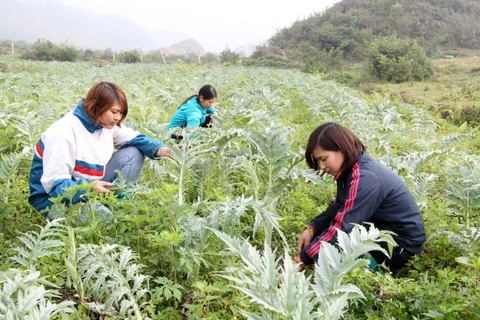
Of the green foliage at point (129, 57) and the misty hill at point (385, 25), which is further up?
the misty hill at point (385, 25)

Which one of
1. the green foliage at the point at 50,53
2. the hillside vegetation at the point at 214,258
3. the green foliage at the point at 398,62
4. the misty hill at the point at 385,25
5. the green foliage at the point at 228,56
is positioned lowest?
the hillside vegetation at the point at 214,258

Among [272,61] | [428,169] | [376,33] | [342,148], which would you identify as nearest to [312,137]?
[342,148]

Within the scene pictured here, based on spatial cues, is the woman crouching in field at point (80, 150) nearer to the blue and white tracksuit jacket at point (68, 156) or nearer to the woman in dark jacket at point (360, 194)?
the blue and white tracksuit jacket at point (68, 156)

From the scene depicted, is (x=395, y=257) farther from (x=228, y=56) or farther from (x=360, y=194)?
(x=228, y=56)

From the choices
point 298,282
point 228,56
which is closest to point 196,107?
point 298,282

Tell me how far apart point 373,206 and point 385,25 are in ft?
154

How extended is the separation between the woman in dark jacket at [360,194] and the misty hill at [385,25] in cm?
3854

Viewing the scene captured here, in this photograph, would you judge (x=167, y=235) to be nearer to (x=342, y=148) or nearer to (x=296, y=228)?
(x=342, y=148)

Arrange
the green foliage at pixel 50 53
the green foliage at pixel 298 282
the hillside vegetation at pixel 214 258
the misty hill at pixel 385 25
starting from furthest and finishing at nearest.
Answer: the misty hill at pixel 385 25 < the green foliage at pixel 50 53 < the hillside vegetation at pixel 214 258 < the green foliage at pixel 298 282

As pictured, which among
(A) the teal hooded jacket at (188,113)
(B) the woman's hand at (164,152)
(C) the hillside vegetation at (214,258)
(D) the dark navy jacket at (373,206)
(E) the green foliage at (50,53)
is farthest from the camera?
(E) the green foliage at (50,53)

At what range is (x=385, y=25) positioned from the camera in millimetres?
45062

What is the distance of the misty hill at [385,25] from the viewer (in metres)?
42.0

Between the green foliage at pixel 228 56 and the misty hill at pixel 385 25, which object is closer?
the green foliage at pixel 228 56

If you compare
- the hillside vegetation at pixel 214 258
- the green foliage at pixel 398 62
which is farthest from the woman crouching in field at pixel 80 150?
the green foliage at pixel 398 62
